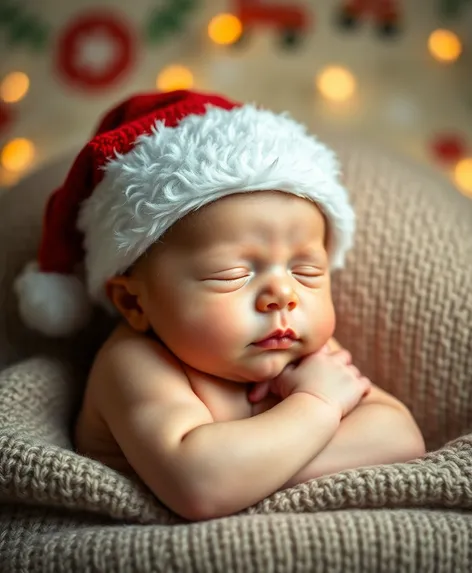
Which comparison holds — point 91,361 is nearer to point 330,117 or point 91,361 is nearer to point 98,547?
point 98,547

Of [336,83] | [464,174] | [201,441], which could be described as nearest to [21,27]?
[336,83]

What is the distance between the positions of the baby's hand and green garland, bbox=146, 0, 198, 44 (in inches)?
43.9

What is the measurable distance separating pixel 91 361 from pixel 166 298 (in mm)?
352

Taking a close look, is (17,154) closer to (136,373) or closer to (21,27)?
(21,27)

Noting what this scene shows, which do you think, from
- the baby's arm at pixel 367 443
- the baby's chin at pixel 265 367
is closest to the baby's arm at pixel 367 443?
the baby's arm at pixel 367 443

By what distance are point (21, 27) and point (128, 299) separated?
42.9 inches

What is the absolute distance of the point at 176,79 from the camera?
1813mm

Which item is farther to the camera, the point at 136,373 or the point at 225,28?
the point at 225,28

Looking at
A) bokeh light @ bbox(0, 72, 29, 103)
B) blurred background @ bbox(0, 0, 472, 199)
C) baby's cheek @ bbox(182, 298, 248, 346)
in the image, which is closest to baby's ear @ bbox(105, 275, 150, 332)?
baby's cheek @ bbox(182, 298, 248, 346)

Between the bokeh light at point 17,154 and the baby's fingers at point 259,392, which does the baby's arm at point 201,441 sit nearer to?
the baby's fingers at point 259,392

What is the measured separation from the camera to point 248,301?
952 mm

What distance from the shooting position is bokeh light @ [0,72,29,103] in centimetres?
184

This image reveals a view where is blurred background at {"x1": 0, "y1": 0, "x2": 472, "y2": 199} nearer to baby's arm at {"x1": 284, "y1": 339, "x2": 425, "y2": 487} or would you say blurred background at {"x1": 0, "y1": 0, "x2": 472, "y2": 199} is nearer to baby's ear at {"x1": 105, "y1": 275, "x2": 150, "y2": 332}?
baby's ear at {"x1": 105, "y1": 275, "x2": 150, "y2": 332}

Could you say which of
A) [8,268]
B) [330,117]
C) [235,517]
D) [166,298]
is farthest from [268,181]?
[330,117]
